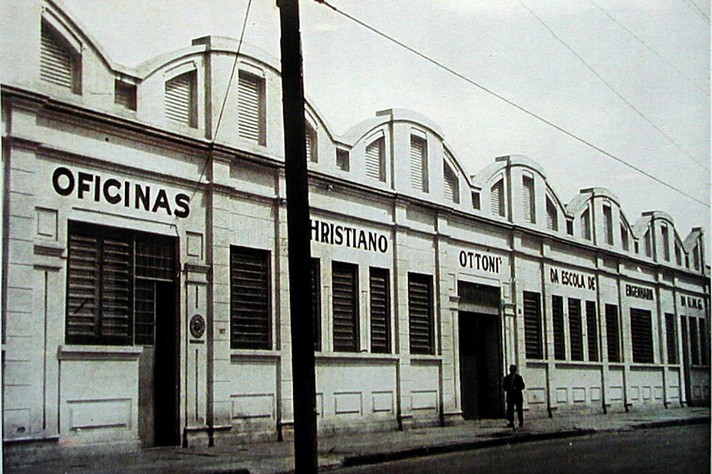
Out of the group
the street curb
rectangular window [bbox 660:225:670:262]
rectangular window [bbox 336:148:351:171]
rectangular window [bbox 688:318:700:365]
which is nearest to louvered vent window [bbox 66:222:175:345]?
the street curb

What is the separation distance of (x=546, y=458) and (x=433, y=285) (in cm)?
265

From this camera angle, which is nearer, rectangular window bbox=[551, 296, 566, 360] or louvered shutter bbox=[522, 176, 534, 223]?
louvered shutter bbox=[522, 176, 534, 223]

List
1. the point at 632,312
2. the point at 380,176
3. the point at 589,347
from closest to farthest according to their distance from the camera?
the point at 380,176, the point at 589,347, the point at 632,312

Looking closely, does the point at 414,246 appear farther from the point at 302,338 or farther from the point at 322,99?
the point at 302,338

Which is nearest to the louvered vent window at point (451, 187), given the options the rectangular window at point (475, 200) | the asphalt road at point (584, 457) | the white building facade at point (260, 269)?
the white building facade at point (260, 269)

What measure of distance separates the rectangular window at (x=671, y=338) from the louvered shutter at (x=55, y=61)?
39.1 feet

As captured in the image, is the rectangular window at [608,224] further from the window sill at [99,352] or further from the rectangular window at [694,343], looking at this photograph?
the window sill at [99,352]

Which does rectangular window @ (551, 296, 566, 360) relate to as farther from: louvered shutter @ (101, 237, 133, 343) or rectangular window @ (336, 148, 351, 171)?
louvered shutter @ (101, 237, 133, 343)

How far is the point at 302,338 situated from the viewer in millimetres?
8297

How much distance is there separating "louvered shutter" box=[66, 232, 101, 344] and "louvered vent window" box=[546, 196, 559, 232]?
8218 mm

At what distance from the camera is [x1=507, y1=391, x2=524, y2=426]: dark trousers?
14.0 meters

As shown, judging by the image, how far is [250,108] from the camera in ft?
34.7

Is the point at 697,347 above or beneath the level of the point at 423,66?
beneath

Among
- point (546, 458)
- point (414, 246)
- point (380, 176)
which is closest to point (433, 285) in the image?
point (414, 246)
